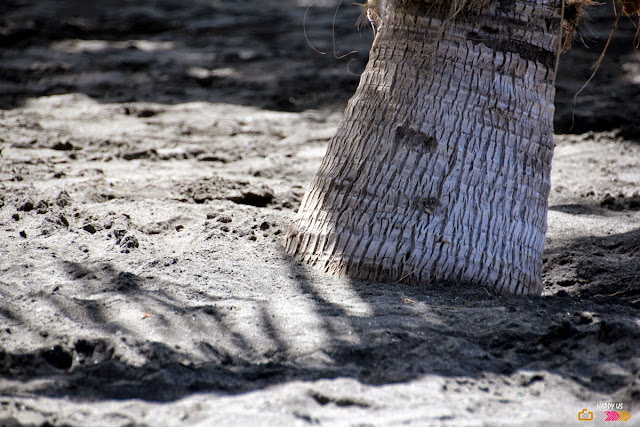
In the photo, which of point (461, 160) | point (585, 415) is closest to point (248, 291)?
point (461, 160)

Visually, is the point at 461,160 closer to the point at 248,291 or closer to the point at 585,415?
the point at 248,291

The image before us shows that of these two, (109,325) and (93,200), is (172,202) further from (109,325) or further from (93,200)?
(109,325)

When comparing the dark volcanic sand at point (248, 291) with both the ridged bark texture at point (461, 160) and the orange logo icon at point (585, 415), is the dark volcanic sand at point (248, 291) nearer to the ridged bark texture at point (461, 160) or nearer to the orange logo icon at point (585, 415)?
the orange logo icon at point (585, 415)

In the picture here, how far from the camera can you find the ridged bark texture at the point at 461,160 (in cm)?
273

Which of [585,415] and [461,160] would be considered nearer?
[585,415]

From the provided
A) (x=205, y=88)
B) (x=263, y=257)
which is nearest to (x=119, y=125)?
(x=205, y=88)

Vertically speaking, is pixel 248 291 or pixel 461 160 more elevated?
pixel 461 160

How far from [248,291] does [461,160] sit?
3.65 ft

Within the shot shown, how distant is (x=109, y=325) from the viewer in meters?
2.32

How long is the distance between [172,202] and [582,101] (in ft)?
12.8

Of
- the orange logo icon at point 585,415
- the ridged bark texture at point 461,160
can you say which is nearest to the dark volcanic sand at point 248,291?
the orange logo icon at point 585,415

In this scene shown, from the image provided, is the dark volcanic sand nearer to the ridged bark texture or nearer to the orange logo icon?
the orange logo icon

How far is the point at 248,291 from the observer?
2680 millimetres

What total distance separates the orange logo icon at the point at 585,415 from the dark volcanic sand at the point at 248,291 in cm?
3
